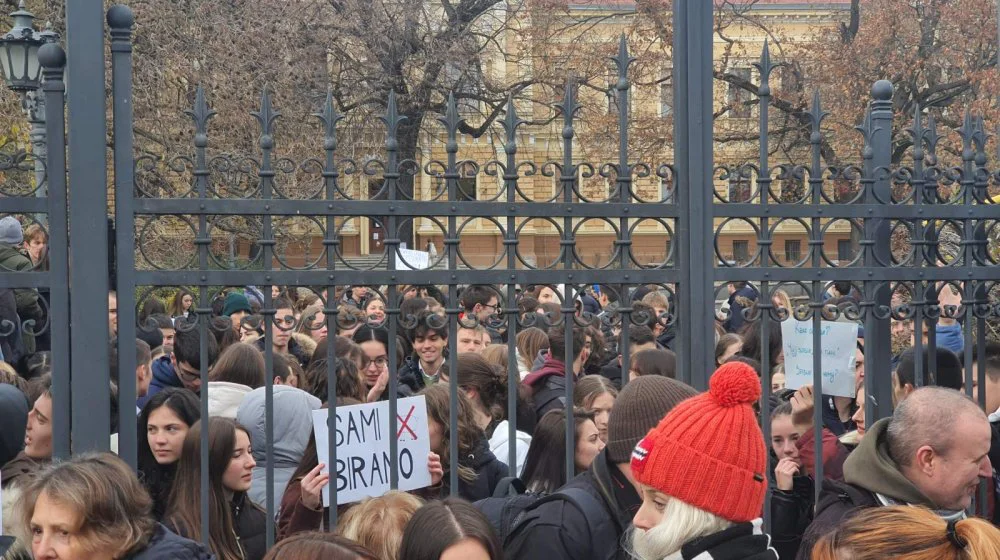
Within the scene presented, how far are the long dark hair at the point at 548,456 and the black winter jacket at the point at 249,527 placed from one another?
112 centimetres

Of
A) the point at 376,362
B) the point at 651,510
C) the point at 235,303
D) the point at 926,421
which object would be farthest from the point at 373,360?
the point at 651,510

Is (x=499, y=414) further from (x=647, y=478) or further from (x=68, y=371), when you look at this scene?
(x=647, y=478)

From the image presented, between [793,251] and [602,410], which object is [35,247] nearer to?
[602,410]

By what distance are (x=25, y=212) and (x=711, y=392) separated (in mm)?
2461

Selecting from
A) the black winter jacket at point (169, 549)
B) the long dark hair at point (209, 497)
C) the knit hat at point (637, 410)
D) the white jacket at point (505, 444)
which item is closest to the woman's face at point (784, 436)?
the white jacket at point (505, 444)

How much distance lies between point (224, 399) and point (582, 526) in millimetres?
2546

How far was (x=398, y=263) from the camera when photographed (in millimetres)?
4410

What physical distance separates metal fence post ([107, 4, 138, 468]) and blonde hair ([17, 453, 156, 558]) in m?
0.36

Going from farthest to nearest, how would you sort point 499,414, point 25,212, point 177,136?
point 177,136
point 499,414
point 25,212

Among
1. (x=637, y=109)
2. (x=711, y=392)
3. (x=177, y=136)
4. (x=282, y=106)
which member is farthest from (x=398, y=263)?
(x=637, y=109)

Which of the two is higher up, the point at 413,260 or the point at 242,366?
the point at 413,260

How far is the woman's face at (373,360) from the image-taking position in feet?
25.3

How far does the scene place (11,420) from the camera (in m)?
4.45

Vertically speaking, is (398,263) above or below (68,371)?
above
